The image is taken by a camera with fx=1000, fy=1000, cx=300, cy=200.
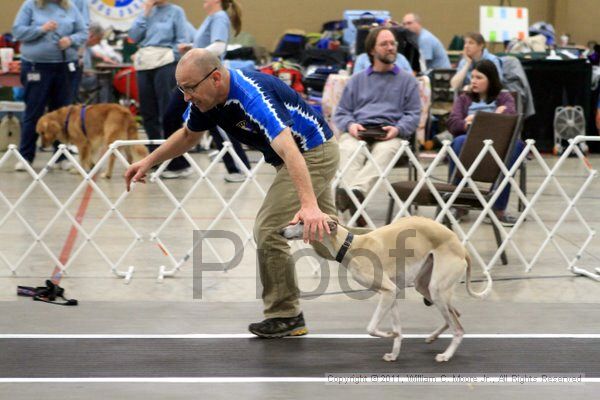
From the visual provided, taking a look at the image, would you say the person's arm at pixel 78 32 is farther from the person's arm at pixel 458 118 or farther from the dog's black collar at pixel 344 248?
the dog's black collar at pixel 344 248

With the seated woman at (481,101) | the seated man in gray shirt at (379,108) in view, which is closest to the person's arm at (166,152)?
the seated man in gray shirt at (379,108)

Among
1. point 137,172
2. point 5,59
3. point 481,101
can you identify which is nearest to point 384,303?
point 137,172

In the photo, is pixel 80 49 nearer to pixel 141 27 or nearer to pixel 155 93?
pixel 141 27

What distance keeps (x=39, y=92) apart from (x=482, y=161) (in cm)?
474

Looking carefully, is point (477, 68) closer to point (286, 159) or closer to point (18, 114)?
point (286, 159)

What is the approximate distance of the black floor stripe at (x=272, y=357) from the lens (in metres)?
4.03

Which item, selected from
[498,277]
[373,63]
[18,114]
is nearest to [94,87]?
[18,114]

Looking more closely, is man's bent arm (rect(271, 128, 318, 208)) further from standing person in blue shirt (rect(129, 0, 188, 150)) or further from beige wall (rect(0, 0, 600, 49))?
beige wall (rect(0, 0, 600, 49))

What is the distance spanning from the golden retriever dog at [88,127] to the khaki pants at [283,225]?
509 centimetres

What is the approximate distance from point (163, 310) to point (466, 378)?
1.72 meters

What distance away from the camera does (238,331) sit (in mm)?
4648

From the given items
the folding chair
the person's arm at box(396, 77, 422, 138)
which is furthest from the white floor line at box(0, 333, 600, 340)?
the person's arm at box(396, 77, 422, 138)

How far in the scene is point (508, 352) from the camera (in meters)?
4.30

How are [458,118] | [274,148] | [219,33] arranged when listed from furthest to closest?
[219,33], [458,118], [274,148]
